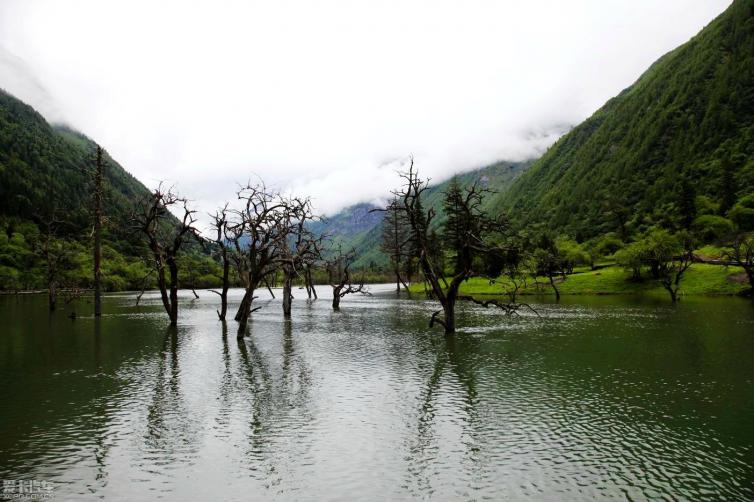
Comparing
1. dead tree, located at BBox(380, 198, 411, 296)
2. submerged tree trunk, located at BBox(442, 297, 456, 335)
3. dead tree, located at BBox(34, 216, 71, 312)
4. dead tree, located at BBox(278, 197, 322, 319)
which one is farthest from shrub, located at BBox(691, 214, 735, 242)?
dead tree, located at BBox(34, 216, 71, 312)

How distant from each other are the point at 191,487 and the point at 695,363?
91.5 feet

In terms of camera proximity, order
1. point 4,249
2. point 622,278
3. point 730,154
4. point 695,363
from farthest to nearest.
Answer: point 730,154, point 4,249, point 622,278, point 695,363

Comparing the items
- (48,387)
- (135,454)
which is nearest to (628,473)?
(135,454)

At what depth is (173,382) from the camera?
24656mm

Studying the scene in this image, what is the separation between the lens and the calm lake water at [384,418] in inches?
515

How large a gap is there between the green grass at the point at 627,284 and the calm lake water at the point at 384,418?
4500 centimetres

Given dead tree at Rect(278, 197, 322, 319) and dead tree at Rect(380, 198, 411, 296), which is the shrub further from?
dead tree at Rect(278, 197, 322, 319)

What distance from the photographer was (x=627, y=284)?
93625 mm

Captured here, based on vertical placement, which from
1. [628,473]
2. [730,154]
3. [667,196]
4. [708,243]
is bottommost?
[628,473]

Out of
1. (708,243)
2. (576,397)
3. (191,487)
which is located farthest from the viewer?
(708,243)

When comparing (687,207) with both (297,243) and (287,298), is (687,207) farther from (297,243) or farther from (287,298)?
(297,243)

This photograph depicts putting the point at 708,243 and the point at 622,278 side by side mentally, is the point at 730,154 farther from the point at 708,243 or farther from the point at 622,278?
the point at 622,278

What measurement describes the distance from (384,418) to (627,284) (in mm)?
89383

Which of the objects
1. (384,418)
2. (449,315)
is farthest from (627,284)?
(384,418)
